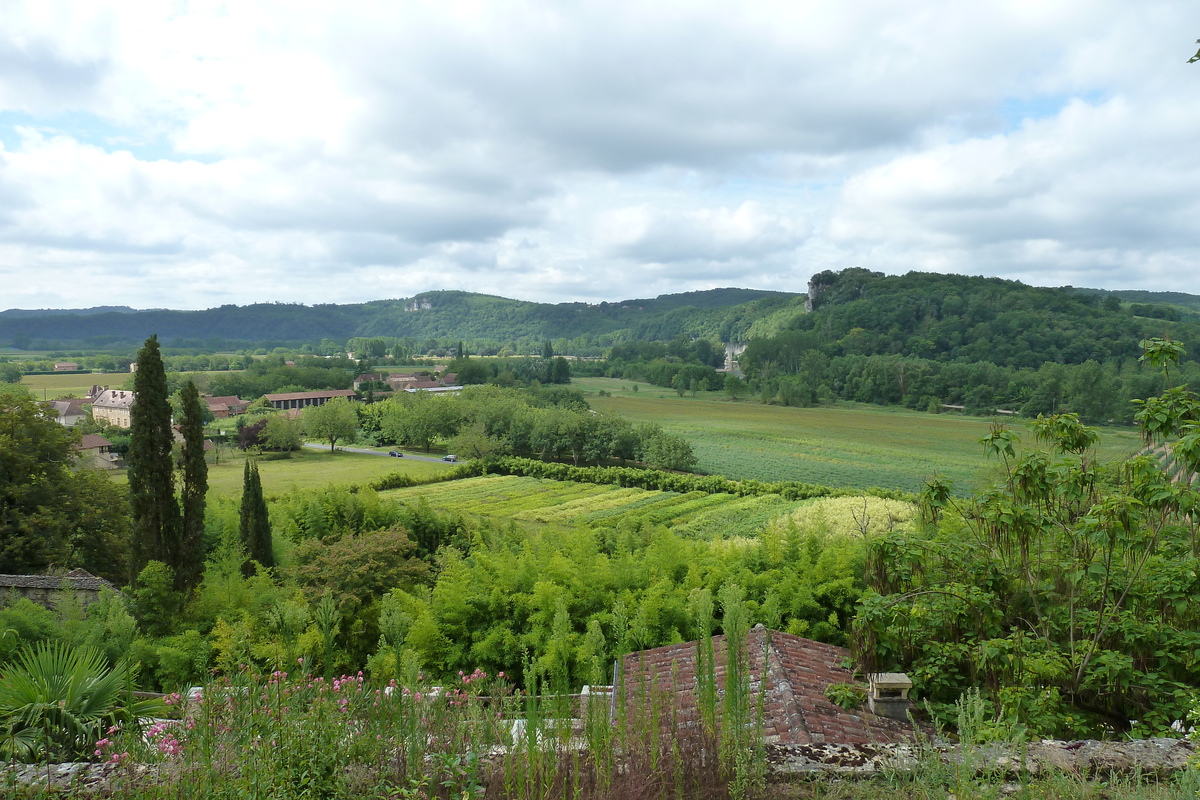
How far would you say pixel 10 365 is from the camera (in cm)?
8862

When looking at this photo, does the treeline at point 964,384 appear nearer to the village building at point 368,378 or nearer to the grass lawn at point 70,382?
the village building at point 368,378

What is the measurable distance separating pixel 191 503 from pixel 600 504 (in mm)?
22318

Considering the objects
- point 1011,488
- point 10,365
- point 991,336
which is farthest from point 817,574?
point 10,365

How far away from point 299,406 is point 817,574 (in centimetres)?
7410

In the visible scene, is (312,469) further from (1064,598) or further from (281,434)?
(1064,598)

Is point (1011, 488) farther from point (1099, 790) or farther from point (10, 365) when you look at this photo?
point (10, 365)

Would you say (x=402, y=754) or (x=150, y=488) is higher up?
(x=402, y=754)

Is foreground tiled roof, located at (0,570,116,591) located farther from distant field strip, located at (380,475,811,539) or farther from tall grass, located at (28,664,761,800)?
distant field strip, located at (380,475,811,539)

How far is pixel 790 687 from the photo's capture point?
5625 millimetres

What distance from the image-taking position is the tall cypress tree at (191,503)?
12570 millimetres

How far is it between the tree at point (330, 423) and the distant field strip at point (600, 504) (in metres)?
18.2

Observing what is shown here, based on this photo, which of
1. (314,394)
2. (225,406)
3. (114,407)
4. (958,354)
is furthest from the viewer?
(958,354)

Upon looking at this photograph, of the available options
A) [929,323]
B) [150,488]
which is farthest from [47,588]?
[929,323]

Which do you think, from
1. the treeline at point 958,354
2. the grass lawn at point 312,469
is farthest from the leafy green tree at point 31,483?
the treeline at point 958,354
